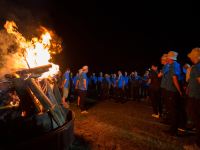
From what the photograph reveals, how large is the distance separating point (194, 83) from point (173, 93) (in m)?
1.10

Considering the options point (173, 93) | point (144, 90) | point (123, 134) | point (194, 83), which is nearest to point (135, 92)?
point (144, 90)

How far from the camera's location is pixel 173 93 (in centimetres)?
654

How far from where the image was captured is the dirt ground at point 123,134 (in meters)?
5.52

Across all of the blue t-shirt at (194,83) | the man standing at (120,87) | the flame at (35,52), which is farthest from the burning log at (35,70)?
the man standing at (120,87)

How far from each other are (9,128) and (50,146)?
2.32ft

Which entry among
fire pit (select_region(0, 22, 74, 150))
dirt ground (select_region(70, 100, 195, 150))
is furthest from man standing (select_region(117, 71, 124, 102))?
fire pit (select_region(0, 22, 74, 150))

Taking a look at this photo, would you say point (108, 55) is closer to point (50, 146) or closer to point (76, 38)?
point (76, 38)

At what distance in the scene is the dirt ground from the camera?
552 cm

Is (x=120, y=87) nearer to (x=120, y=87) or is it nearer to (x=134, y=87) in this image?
(x=120, y=87)

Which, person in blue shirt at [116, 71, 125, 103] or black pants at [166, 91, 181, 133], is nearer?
black pants at [166, 91, 181, 133]

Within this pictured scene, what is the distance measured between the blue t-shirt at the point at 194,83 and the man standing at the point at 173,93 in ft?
2.83

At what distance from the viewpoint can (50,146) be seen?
11.8 ft

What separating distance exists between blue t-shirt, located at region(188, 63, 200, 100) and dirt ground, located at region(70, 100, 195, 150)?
52.2 inches

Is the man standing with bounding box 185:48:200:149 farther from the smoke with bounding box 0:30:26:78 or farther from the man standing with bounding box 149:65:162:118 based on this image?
the smoke with bounding box 0:30:26:78
